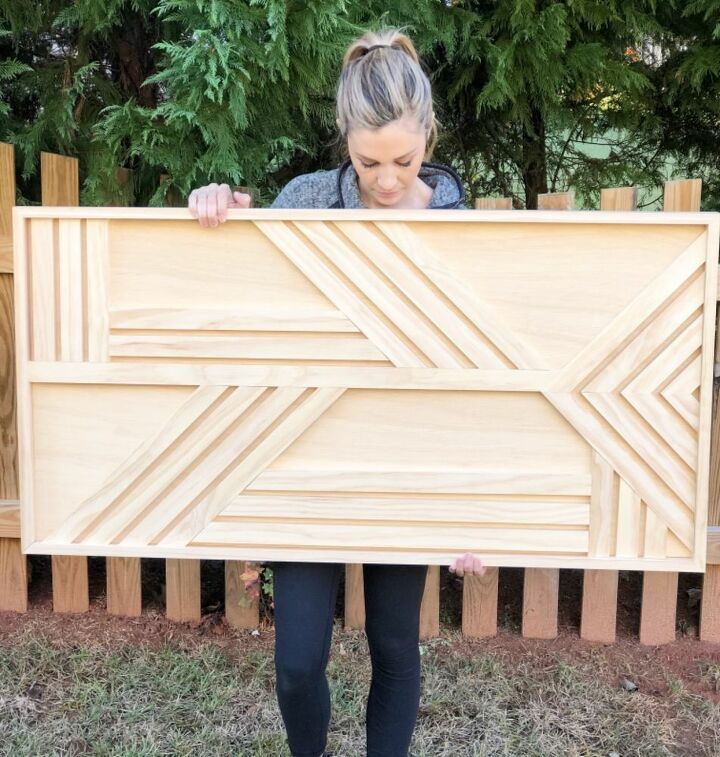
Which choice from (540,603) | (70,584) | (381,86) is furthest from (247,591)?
(381,86)

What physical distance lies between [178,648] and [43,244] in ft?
5.57

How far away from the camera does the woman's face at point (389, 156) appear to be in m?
1.61

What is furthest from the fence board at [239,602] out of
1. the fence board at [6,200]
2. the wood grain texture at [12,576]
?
the fence board at [6,200]

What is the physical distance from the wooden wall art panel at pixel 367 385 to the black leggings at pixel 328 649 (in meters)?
0.08

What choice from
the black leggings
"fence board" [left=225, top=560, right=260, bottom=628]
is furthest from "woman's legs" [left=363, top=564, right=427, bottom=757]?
"fence board" [left=225, top=560, right=260, bottom=628]

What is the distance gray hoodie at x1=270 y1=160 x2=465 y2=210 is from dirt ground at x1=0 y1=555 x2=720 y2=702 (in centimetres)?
170

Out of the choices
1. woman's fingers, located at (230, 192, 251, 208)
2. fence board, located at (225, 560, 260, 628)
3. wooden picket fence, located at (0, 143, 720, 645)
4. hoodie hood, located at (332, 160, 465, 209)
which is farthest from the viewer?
fence board, located at (225, 560, 260, 628)

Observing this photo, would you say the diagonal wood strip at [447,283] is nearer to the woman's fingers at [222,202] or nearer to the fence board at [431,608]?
the woman's fingers at [222,202]

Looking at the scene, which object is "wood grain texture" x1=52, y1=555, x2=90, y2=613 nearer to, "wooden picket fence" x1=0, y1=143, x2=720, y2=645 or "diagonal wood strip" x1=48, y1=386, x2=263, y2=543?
"wooden picket fence" x1=0, y1=143, x2=720, y2=645

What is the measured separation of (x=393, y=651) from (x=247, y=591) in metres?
1.23

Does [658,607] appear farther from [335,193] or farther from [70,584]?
[70,584]

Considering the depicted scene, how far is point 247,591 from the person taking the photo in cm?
285

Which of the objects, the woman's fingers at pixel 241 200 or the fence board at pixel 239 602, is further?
the fence board at pixel 239 602

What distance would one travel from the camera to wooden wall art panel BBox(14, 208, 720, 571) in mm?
1595
